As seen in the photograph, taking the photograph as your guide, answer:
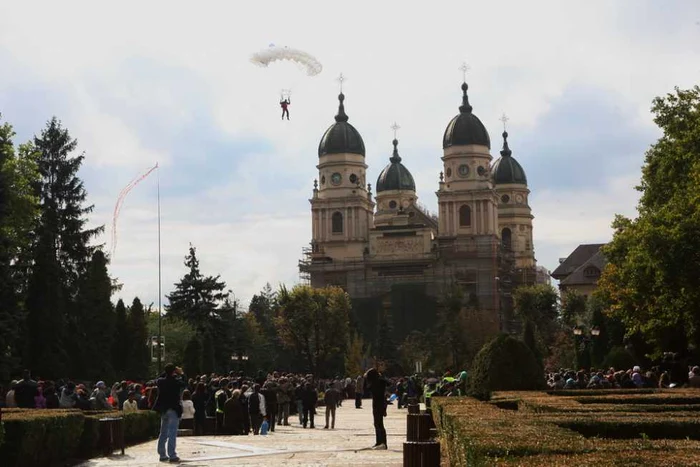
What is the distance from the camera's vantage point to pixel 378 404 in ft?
69.2

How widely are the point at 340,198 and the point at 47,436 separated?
107m

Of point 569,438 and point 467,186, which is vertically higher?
point 467,186

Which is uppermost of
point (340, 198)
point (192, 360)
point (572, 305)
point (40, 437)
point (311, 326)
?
point (340, 198)

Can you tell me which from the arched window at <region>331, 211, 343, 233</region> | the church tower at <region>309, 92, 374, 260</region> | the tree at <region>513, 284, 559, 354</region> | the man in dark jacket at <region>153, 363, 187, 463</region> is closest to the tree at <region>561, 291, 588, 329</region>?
the tree at <region>513, 284, 559, 354</region>

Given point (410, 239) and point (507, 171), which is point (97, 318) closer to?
point (410, 239)

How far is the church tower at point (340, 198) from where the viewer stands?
4852 inches

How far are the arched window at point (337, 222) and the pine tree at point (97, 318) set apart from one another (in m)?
70.1

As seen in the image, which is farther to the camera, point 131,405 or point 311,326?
point 311,326

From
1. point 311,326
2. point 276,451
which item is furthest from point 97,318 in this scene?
point 311,326

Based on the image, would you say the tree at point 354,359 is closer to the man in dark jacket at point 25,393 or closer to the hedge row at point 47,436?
the man in dark jacket at point 25,393

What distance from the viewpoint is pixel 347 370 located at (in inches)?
3600

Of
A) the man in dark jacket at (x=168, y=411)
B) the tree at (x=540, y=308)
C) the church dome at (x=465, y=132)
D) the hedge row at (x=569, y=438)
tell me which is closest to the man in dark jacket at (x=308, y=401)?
the man in dark jacket at (x=168, y=411)

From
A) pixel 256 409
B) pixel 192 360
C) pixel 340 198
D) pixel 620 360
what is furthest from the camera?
pixel 340 198

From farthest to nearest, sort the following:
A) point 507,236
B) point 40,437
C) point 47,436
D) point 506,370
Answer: point 507,236
point 506,370
point 47,436
point 40,437
